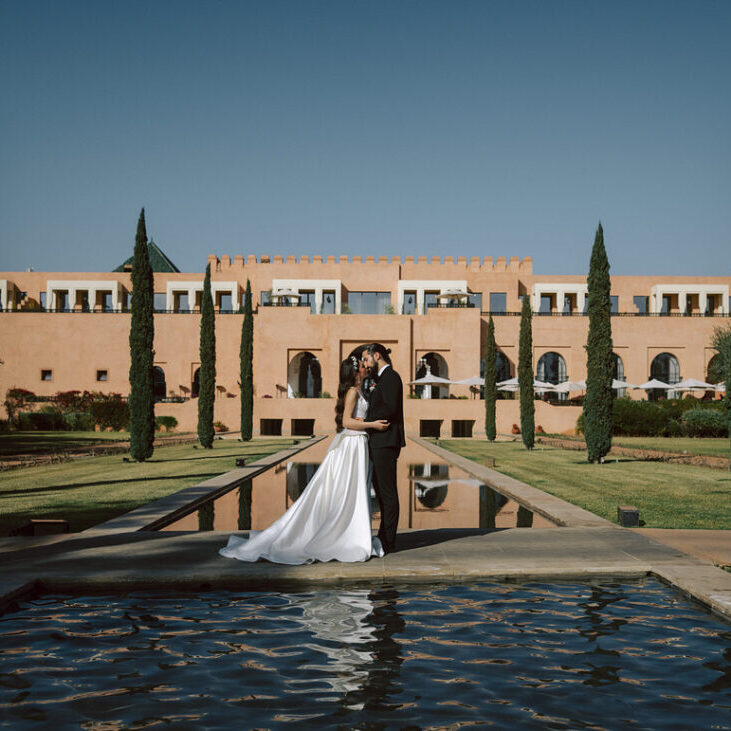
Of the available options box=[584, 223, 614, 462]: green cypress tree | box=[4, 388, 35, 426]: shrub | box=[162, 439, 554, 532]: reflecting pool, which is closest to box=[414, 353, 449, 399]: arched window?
box=[584, 223, 614, 462]: green cypress tree

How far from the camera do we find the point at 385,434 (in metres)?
6.59

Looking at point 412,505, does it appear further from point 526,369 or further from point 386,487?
point 526,369

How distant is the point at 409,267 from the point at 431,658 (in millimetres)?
43506

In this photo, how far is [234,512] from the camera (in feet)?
32.1

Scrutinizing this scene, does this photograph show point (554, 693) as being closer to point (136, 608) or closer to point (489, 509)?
point (136, 608)

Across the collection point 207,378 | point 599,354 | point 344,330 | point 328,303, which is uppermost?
point 328,303

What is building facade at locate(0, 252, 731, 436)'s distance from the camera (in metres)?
35.7

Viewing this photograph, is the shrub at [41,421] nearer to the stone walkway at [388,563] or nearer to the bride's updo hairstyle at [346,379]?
the stone walkway at [388,563]

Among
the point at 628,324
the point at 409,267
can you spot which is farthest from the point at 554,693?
the point at 409,267

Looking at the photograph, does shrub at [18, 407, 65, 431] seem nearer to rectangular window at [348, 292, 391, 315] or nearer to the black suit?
rectangular window at [348, 292, 391, 315]

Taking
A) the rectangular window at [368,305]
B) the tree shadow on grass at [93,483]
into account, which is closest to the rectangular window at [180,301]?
the rectangular window at [368,305]

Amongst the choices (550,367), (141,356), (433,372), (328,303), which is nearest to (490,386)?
(141,356)

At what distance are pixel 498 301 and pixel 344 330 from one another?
12.3m

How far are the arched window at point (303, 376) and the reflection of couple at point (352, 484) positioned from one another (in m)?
32.3
